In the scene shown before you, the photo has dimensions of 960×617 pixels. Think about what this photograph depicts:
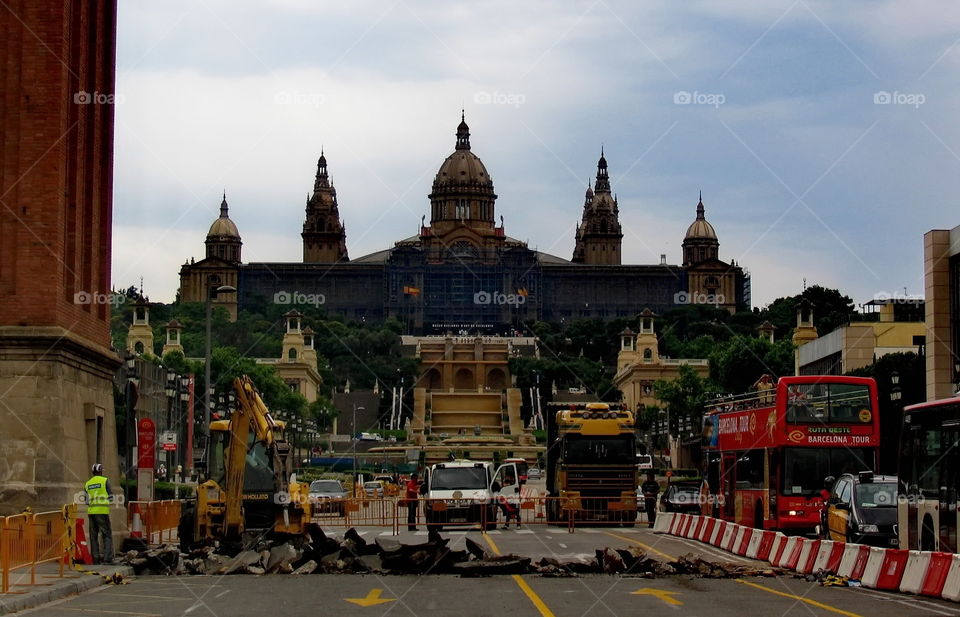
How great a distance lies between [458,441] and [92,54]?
11563 cm

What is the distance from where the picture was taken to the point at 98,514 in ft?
89.8

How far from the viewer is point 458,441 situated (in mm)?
147000

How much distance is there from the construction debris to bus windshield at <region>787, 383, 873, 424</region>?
8528mm

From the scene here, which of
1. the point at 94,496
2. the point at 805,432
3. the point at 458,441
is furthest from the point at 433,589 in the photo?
the point at 458,441

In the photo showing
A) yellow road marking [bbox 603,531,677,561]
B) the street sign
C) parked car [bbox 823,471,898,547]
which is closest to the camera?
parked car [bbox 823,471,898,547]

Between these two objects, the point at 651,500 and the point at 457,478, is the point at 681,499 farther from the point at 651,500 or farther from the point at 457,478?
the point at 457,478

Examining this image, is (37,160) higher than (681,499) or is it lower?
higher

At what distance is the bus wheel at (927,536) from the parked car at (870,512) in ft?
12.1

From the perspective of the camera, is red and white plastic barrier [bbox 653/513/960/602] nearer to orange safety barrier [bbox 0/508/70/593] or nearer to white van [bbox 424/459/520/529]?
white van [bbox 424/459/520/529]

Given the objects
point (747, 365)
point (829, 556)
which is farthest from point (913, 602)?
point (747, 365)

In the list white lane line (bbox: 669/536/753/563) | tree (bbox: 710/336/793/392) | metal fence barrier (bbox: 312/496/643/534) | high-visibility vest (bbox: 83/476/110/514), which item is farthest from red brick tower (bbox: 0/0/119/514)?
tree (bbox: 710/336/793/392)

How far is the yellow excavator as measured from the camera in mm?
29906

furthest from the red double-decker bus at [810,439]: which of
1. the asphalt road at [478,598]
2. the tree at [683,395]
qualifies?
the tree at [683,395]

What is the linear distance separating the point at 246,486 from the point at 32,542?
652 cm
